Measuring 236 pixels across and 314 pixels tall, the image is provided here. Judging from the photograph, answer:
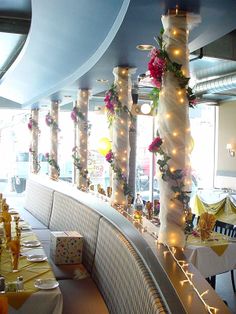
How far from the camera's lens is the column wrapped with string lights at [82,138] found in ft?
24.8

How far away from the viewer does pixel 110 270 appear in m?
3.41

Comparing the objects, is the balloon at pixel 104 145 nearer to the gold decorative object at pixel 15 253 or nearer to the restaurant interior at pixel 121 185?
the restaurant interior at pixel 121 185

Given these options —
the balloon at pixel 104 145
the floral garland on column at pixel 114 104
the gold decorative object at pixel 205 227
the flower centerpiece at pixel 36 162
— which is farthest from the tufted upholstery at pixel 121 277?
the flower centerpiece at pixel 36 162

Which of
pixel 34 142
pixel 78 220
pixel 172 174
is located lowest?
pixel 78 220

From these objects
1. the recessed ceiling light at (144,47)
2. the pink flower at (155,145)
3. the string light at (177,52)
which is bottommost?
the pink flower at (155,145)

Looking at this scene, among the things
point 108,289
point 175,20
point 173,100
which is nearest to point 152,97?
point 173,100

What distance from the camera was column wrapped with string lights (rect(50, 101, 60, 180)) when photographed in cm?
936

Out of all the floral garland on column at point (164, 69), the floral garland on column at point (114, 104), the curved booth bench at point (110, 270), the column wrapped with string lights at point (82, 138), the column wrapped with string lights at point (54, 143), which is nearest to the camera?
the curved booth bench at point (110, 270)

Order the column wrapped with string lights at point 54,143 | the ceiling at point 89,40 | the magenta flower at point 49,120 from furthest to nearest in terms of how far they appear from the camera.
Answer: the magenta flower at point 49,120 < the column wrapped with string lights at point 54,143 < the ceiling at point 89,40

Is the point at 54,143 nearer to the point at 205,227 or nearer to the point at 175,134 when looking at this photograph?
the point at 205,227

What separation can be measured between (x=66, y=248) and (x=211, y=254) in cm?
161

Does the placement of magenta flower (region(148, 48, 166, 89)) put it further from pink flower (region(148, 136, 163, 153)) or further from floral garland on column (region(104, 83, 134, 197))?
floral garland on column (region(104, 83, 134, 197))

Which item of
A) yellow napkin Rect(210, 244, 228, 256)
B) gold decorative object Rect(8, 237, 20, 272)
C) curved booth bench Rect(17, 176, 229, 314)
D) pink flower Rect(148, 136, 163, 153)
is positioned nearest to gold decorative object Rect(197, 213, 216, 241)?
yellow napkin Rect(210, 244, 228, 256)

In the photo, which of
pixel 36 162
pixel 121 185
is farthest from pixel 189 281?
pixel 36 162
